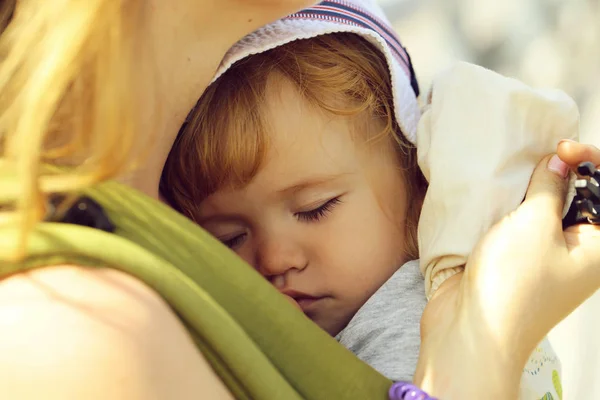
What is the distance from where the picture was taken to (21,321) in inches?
22.3

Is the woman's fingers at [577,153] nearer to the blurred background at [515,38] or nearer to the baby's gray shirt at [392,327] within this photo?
the baby's gray shirt at [392,327]

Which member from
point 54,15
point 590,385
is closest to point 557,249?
point 54,15

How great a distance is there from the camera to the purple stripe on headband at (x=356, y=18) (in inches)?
44.0

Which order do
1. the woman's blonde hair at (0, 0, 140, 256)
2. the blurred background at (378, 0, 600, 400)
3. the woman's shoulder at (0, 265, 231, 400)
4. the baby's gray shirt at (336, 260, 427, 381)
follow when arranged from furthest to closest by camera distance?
the blurred background at (378, 0, 600, 400) → the baby's gray shirt at (336, 260, 427, 381) → the woman's blonde hair at (0, 0, 140, 256) → the woman's shoulder at (0, 265, 231, 400)

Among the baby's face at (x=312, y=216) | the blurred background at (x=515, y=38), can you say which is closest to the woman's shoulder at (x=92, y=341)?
the baby's face at (x=312, y=216)

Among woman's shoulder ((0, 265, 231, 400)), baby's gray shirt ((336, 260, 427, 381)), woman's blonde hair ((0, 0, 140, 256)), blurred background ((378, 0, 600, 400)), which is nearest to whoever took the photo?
woman's shoulder ((0, 265, 231, 400))

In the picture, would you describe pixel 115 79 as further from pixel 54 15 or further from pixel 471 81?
pixel 471 81

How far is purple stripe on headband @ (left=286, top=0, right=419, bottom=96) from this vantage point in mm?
1118

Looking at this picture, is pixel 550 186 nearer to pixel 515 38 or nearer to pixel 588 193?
pixel 588 193

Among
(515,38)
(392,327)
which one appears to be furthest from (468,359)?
(515,38)

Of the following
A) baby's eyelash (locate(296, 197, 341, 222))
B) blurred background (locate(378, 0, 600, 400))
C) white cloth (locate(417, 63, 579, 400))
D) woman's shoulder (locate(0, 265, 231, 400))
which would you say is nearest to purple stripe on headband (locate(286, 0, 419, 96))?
white cloth (locate(417, 63, 579, 400))

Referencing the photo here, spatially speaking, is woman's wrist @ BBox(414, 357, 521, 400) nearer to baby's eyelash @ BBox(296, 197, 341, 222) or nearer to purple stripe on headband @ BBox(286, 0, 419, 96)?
baby's eyelash @ BBox(296, 197, 341, 222)

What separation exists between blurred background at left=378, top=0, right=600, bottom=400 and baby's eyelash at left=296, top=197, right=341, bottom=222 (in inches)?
38.3

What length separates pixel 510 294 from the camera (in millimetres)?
884
